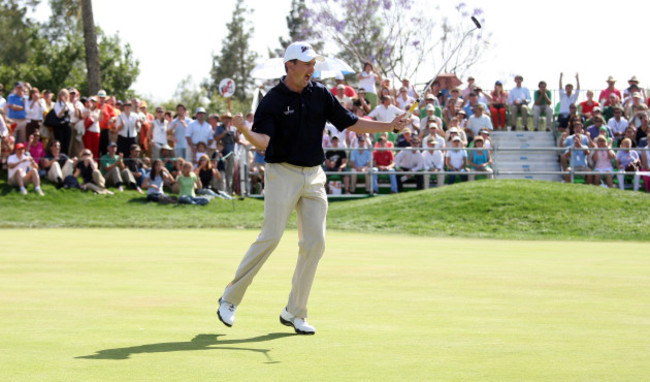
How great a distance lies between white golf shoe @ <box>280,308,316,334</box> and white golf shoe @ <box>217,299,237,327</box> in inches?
15.0

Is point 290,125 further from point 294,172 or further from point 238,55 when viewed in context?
point 238,55

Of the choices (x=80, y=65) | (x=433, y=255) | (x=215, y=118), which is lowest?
(x=433, y=255)

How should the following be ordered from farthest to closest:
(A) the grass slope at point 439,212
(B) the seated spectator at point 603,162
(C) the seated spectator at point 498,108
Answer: (C) the seated spectator at point 498,108
(B) the seated spectator at point 603,162
(A) the grass slope at point 439,212

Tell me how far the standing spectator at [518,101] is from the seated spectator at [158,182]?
33.3 feet

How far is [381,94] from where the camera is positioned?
27109mm

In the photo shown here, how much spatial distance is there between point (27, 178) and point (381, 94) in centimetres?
893

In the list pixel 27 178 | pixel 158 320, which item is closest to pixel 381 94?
pixel 27 178

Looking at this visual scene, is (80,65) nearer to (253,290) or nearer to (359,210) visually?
(359,210)

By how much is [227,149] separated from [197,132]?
Result: 0.86m

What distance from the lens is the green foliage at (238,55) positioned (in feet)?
339

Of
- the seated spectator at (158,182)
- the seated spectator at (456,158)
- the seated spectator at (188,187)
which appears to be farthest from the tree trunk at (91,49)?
the seated spectator at (456,158)

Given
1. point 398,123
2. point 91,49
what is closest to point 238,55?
point 91,49

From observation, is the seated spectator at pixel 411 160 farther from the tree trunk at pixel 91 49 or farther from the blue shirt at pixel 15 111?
the tree trunk at pixel 91 49

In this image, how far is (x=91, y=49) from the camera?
110 ft
